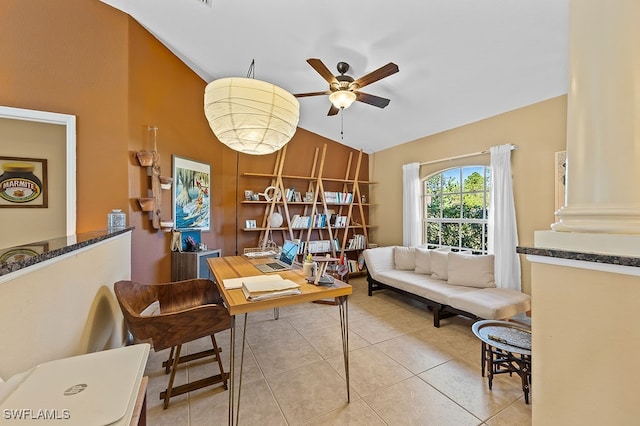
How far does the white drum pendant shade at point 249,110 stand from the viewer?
155 cm

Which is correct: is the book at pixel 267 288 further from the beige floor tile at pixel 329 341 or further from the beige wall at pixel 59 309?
the beige floor tile at pixel 329 341

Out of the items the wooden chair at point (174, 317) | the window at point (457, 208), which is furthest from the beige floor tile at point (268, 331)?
the window at point (457, 208)

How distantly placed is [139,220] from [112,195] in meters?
0.33

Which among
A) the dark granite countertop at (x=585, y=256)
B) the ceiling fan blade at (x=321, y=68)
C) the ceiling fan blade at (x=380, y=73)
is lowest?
the dark granite countertop at (x=585, y=256)

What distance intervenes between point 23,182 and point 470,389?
4.06 meters

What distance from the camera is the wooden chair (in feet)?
4.85

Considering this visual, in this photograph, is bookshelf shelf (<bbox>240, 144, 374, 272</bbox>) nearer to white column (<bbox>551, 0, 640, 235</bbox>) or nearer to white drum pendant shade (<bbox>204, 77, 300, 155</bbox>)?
white drum pendant shade (<bbox>204, 77, 300, 155</bbox>)

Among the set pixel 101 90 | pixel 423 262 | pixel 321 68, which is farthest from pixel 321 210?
pixel 101 90

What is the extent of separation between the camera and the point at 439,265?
3453 mm

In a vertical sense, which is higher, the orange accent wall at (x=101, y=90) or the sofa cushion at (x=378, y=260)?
the orange accent wall at (x=101, y=90)

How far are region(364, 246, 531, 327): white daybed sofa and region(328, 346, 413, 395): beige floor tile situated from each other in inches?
38.8

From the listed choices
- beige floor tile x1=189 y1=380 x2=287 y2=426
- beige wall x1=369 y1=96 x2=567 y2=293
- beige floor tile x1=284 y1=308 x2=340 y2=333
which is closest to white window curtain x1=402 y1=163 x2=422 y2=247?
beige wall x1=369 y1=96 x2=567 y2=293

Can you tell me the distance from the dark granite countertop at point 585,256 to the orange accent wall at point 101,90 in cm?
307

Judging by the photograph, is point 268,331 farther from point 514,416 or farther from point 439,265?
point 439,265
